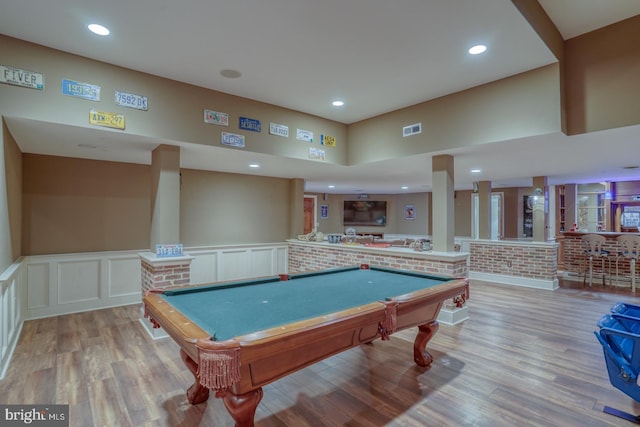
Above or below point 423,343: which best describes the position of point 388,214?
above

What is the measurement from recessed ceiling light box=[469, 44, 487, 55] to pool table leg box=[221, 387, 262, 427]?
3.32 metres

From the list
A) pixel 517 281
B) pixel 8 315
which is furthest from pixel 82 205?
pixel 517 281

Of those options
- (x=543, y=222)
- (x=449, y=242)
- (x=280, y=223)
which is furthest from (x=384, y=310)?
(x=543, y=222)

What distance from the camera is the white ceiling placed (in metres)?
2.43

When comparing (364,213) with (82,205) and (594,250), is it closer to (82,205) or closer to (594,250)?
(594,250)

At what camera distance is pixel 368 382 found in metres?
2.74

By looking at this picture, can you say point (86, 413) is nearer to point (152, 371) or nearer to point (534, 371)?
point (152, 371)

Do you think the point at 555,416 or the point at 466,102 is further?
the point at 466,102

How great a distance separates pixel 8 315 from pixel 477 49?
5.29 m

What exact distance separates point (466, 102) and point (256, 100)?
2.73 m

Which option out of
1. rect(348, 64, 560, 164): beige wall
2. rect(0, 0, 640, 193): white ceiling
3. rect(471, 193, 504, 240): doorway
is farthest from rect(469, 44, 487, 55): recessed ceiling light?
rect(471, 193, 504, 240): doorway

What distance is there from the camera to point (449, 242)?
14.8 feet

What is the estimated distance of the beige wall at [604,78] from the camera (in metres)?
3.07

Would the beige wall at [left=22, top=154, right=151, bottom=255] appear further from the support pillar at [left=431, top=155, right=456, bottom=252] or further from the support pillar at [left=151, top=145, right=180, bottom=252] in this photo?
the support pillar at [left=431, top=155, right=456, bottom=252]
